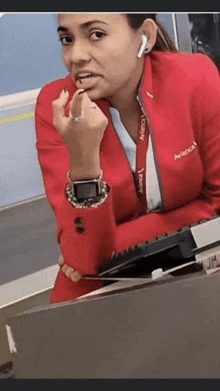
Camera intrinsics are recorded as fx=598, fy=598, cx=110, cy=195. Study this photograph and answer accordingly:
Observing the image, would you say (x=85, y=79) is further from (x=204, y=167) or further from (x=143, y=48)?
(x=204, y=167)

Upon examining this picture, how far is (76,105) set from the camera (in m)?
1.48

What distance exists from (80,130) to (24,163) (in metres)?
0.17

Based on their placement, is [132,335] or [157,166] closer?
[132,335]

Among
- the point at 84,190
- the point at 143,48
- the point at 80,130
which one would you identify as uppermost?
the point at 143,48

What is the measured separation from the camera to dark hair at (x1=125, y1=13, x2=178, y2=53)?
1.52m

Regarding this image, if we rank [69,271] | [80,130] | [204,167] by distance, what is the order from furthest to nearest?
[204,167] → [69,271] → [80,130]

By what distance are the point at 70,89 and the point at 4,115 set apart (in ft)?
0.59

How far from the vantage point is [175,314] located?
1246 millimetres

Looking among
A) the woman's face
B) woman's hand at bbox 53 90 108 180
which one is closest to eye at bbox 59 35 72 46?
the woman's face

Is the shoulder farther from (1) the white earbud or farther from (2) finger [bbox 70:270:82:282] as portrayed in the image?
(2) finger [bbox 70:270:82:282]

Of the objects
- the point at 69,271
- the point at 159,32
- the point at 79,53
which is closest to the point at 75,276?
the point at 69,271

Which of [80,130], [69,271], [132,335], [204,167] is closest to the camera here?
[132,335]

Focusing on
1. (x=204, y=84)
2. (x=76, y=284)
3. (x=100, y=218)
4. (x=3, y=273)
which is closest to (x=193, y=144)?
(x=204, y=84)

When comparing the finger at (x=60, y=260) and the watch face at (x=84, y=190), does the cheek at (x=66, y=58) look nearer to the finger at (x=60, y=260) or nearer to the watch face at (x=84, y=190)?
the watch face at (x=84, y=190)
